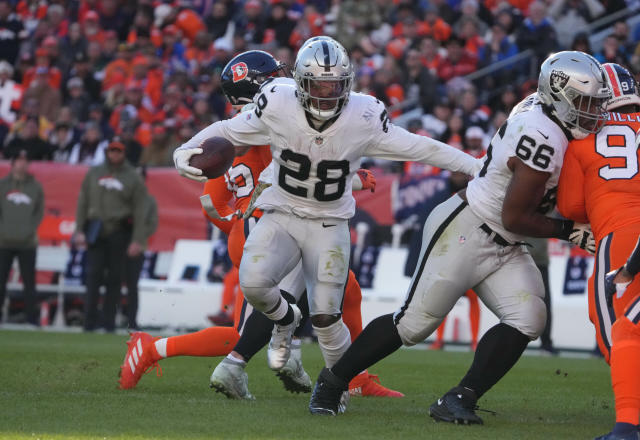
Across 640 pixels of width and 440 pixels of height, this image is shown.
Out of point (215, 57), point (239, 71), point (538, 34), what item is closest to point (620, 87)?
point (239, 71)

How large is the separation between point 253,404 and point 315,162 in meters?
1.29

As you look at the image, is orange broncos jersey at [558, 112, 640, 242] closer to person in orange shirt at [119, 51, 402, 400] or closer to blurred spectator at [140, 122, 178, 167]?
person in orange shirt at [119, 51, 402, 400]

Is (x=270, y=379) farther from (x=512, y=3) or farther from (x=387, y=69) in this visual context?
(x=512, y=3)

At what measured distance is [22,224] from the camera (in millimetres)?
12055

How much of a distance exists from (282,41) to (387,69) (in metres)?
2.15

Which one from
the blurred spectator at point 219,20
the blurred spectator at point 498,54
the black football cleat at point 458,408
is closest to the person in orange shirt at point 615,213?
the black football cleat at point 458,408

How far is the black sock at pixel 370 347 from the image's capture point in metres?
5.11

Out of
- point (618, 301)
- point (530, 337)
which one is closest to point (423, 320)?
point (530, 337)

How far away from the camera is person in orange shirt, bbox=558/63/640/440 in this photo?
4.29 meters

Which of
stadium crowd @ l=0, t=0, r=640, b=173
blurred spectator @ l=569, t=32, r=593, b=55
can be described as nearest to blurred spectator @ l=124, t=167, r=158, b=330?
stadium crowd @ l=0, t=0, r=640, b=173

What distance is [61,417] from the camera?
4.96 meters

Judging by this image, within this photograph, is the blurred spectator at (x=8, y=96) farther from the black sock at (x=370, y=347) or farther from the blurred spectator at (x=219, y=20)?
the black sock at (x=370, y=347)

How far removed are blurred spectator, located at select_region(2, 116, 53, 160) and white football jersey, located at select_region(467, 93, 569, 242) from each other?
9.68 meters

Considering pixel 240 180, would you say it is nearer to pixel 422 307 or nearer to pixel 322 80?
pixel 322 80
